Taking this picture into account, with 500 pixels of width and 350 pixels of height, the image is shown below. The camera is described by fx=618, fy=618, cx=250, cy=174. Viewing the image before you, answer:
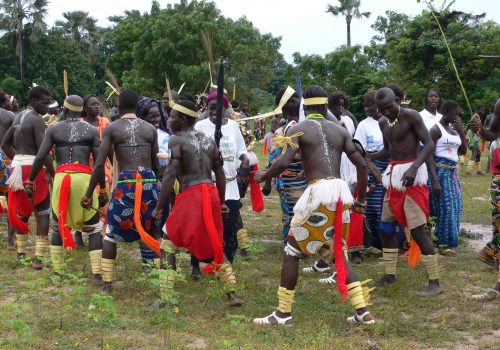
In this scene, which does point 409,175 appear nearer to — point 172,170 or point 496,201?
point 496,201

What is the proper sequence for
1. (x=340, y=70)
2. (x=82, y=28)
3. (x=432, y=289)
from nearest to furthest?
(x=432, y=289) < (x=340, y=70) < (x=82, y=28)

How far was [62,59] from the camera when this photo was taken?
4703 cm

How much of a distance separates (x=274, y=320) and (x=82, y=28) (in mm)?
57155

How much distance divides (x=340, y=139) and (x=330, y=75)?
25283mm

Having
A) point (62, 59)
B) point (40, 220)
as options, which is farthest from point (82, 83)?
point (40, 220)

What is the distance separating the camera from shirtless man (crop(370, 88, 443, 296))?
19.3 feet

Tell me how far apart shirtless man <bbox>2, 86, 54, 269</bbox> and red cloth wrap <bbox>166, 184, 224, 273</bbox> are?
2308 mm

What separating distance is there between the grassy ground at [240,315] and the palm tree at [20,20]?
4145 cm

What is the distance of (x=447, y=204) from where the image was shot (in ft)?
25.7

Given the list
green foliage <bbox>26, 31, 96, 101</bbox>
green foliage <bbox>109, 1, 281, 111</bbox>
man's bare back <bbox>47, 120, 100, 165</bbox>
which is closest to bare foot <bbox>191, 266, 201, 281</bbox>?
man's bare back <bbox>47, 120, 100, 165</bbox>

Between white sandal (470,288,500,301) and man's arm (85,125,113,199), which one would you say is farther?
man's arm (85,125,113,199)

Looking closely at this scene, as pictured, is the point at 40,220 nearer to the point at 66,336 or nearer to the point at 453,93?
the point at 66,336

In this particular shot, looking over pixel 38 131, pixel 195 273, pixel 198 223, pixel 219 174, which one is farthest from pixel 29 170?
pixel 198 223

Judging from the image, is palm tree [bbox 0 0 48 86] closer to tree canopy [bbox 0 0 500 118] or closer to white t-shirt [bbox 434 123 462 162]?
tree canopy [bbox 0 0 500 118]
